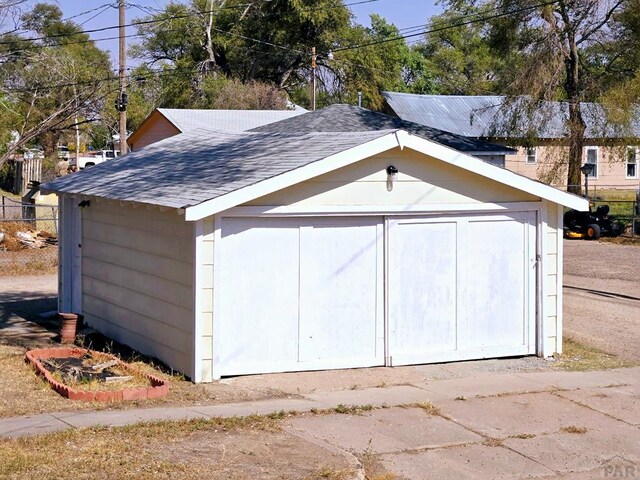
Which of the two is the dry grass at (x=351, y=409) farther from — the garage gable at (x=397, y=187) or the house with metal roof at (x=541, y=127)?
the house with metal roof at (x=541, y=127)

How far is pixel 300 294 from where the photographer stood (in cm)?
1150

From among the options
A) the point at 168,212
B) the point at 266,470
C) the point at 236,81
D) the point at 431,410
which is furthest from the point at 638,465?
the point at 236,81

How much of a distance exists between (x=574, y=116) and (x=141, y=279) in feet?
78.1

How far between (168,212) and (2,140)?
1685 cm

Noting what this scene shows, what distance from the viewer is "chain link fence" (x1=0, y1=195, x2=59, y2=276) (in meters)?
23.0

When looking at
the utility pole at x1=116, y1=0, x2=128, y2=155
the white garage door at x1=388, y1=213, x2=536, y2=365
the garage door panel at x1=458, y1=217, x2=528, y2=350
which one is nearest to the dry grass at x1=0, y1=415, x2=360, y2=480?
the white garage door at x1=388, y1=213, x2=536, y2=365

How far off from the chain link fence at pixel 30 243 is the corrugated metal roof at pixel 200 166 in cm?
722

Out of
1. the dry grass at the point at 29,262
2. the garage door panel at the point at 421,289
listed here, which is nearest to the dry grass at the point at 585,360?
the garage door panel at the point at 421,289

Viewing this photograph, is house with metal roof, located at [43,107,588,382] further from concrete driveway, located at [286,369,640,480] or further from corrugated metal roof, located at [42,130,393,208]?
concrete driveway, located at [286,369,640,480]

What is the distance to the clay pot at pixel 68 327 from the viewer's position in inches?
538

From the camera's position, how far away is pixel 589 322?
15859mm

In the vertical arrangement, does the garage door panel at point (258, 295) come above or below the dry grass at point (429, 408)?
above

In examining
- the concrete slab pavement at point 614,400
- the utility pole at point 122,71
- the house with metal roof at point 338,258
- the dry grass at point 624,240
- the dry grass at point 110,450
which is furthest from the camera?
the dry grass at point 624,240

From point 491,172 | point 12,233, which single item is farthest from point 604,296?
point 12,233
